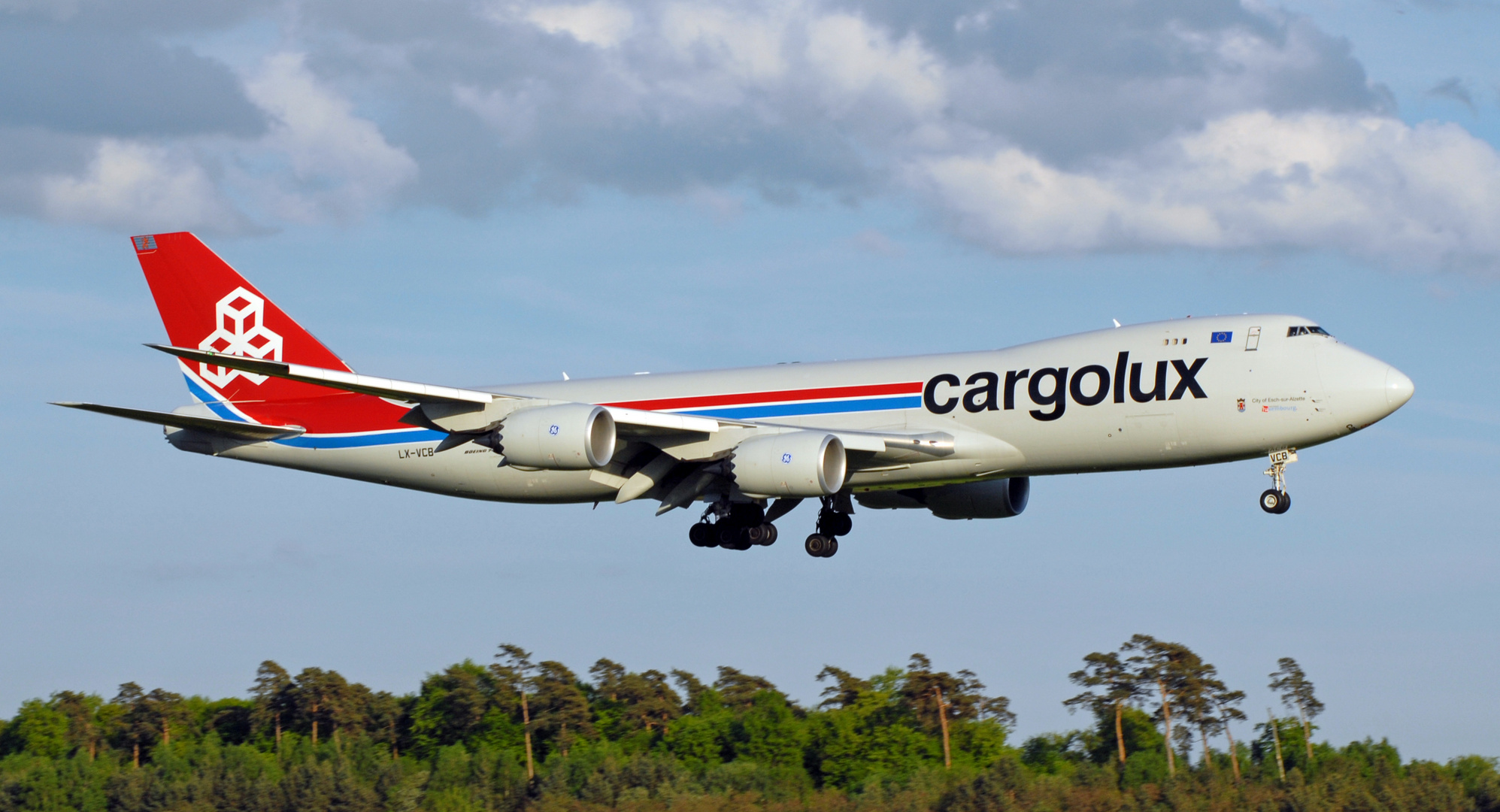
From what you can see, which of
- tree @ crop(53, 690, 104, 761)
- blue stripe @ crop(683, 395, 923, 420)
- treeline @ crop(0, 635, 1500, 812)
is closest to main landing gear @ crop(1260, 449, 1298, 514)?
blue stripe @ crop(683, 395, 923, 420)

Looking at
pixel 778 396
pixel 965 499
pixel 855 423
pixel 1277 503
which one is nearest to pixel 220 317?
pixel 778 396

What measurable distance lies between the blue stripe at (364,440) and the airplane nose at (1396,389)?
23.7 meters

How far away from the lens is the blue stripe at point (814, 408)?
39.3 metres

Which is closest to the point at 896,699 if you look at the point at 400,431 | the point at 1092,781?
the point at 1092,781

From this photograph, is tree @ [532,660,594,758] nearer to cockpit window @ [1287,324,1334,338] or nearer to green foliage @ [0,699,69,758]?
green foliage @ [0,699,69,758]

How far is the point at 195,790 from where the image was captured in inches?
4464

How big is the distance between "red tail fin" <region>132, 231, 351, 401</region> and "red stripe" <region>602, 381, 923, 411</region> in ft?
30.9

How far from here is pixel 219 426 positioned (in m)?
43.8

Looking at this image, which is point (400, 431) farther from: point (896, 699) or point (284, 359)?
point (896, 699)

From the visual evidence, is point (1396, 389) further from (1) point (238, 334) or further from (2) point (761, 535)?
(1) point (238, 334)

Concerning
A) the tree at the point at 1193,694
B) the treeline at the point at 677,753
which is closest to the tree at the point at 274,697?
the treeline at the point at 677,753

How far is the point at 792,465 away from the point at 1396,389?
13.3 metres

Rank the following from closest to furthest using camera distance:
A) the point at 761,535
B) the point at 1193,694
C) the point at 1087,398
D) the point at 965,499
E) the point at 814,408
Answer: the point at 1087,398
the point at 814,408
the point at 761,535
the point at 965,499
the point at 1193,694

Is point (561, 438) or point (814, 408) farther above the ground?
point (814, 408)
